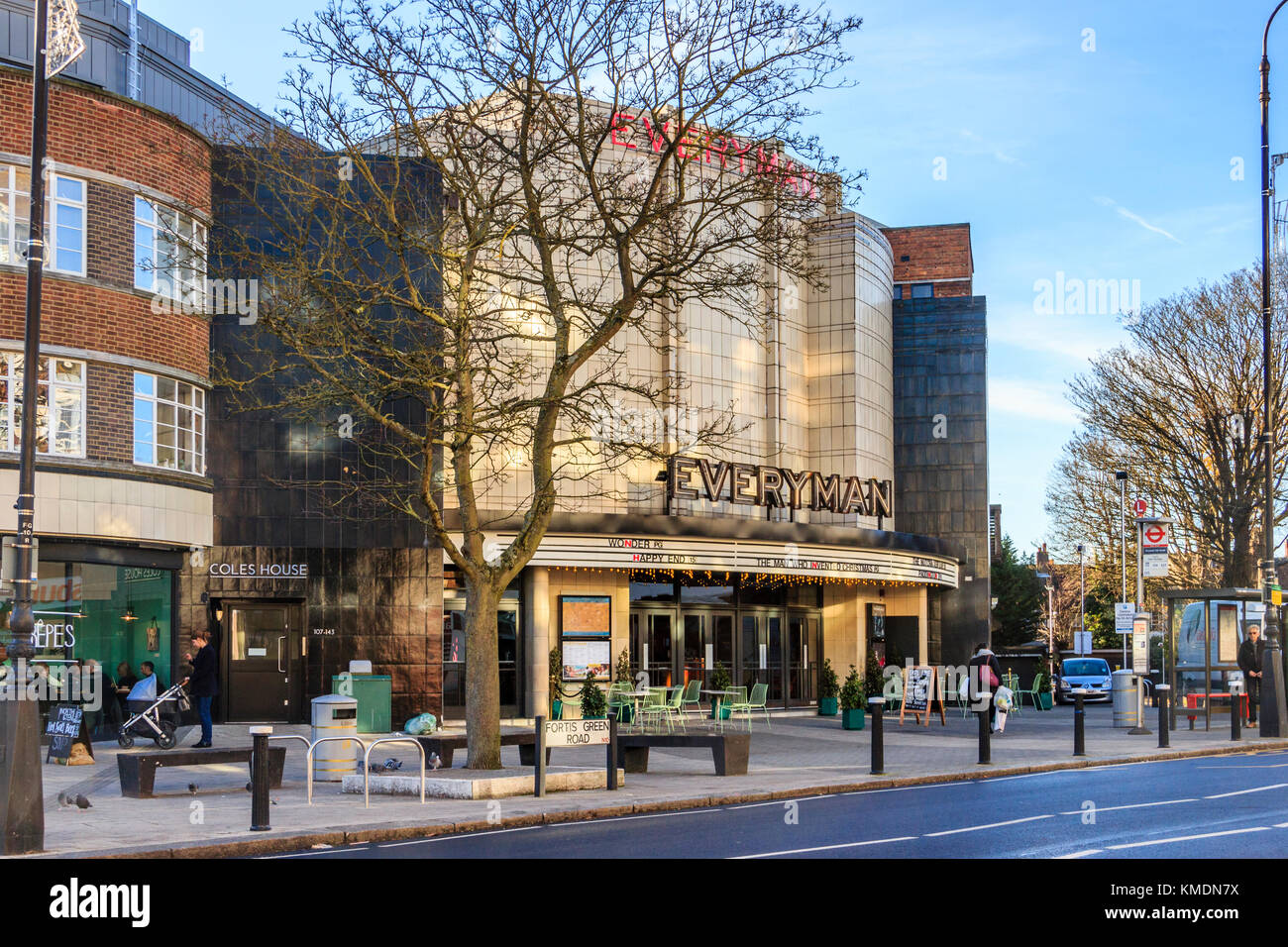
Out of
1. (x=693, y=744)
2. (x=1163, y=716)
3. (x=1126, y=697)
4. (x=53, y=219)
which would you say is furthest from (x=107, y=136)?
(x=1126, y=697)

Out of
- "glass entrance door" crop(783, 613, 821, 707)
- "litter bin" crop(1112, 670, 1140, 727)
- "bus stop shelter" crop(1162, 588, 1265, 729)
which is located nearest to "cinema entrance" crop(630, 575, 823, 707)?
"glass entrance door" crop(783, 613, 821, 707)

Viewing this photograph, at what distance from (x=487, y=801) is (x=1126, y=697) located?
18694 millimetres

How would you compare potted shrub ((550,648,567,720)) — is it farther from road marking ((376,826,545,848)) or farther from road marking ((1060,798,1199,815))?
road marking ((1060,798,1199,815))

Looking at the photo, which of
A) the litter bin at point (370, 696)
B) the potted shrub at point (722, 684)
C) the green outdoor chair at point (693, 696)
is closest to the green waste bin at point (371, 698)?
the litter bin at point (370, 696)

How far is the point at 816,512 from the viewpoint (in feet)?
121

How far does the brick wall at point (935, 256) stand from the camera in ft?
182

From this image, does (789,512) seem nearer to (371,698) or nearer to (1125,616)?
(1125,616)

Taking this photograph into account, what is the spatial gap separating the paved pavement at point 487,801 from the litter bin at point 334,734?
22 cm

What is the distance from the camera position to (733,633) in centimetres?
3588

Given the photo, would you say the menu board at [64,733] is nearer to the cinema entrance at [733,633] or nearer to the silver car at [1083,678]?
the cinema entrance at [733,633]

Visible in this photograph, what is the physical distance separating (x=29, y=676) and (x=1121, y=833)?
31.8ft

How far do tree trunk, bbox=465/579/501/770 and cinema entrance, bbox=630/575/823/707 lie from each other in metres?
15.9
